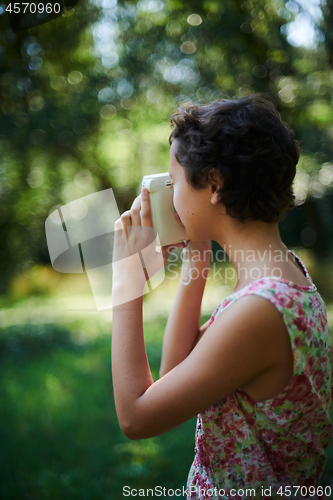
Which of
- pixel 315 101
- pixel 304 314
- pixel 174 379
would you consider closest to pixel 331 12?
pixel 315 101

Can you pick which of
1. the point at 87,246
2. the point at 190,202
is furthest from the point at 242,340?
the point at 87,246

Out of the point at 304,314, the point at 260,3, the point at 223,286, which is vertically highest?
the point at 260,3

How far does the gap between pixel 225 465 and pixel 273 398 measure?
25 cm

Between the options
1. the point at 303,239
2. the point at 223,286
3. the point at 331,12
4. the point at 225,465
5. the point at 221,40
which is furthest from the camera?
the point at 223,286

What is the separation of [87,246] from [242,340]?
3.25 ft

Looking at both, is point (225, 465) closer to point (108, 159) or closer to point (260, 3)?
point (260, 3)

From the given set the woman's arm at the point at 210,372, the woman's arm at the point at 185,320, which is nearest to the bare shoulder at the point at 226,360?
the woman's arm at the point at 210,372

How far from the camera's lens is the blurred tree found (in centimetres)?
408

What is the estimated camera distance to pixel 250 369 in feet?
2.68

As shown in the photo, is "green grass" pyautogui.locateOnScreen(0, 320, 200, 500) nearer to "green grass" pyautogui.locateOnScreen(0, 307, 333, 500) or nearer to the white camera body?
"green grass" pyautogui.locateOnScreen(0, 307, 333, 500)

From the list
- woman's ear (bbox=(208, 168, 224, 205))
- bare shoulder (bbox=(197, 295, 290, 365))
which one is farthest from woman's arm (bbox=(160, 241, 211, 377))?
bare shoulder (bbox=(197, 295, 290, 365))

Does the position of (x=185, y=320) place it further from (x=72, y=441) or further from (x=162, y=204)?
(x=72, y=441)

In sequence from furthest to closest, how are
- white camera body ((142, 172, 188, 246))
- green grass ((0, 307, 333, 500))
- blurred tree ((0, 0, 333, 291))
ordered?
1. blurred tree ((0, 0, 333, 291))
2. green grass ((0, 307, 333, 500))
3. white camera body ((142, 172, 188, 246))

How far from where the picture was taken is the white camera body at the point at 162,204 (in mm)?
1174
